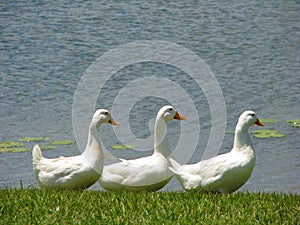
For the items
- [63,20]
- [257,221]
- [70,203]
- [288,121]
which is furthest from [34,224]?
[63,20]

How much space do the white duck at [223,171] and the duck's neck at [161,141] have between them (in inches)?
9.8

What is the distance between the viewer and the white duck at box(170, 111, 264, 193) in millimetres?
8172

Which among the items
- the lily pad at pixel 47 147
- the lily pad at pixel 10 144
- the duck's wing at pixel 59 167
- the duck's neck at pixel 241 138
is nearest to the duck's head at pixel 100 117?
the duck's wing at pixel 59 167

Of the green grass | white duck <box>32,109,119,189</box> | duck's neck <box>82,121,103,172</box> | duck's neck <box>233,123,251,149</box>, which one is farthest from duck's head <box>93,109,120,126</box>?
duck's neck <box>233,123,251,149</box>

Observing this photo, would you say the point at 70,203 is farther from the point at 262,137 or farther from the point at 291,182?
the point at 262,137

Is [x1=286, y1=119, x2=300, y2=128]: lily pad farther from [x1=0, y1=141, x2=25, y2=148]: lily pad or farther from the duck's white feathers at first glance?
the duck's white feathers

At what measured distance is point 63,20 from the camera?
18906mm

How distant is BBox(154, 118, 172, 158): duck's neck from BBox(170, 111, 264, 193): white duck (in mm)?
250

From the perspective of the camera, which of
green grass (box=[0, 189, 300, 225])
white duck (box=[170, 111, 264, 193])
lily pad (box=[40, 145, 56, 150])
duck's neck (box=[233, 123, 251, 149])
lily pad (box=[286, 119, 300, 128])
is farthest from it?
lily pad (box=[286, 119, 300, 128])

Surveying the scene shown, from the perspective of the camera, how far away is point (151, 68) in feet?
50.8

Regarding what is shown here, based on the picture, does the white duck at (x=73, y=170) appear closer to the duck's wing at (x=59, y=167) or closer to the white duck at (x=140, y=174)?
the duck's wing at (x=59, y=167)

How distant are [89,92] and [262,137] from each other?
137 inches

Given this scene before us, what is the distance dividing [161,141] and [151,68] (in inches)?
271

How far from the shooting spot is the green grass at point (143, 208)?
6.88 meters
